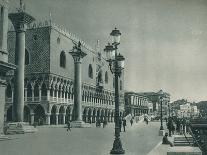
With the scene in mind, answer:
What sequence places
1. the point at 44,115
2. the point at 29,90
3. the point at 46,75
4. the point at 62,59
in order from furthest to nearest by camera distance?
the point at 62,59, the point at 29,90, the point at 46,75, the point at 44,115

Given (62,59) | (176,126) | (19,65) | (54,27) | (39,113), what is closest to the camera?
(19,65)

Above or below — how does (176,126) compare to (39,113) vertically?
below

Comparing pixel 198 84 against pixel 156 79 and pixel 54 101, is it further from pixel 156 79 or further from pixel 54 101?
pixel 54 101

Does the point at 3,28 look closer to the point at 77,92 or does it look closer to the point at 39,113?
the point at 77,92

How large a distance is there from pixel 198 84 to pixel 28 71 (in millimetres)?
21985

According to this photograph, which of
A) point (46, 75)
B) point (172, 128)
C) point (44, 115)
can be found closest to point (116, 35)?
point (172, 128)

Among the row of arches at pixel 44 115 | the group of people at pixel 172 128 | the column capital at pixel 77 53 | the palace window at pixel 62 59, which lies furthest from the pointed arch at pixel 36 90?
the group of people at pixel 172 128

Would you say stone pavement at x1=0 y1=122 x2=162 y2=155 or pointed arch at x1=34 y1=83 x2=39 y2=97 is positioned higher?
pointed arch at x1=34 y1=83 x2=39 y2=97

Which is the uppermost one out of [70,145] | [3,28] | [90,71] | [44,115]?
[90,71]

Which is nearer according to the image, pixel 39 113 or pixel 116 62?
pixel 116 62

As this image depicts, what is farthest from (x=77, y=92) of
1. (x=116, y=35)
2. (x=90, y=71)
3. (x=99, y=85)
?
(x=99, y=85)

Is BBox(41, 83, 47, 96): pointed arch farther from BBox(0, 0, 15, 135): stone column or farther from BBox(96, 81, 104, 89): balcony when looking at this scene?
BBox(0, 0, 15, 135): stone column

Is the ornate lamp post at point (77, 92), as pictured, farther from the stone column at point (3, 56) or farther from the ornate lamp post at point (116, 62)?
the ornate lamp post at point (116, 62)

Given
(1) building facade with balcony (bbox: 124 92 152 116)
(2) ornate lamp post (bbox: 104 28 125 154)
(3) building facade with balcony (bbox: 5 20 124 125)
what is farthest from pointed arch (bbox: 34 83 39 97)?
(1) building facade with balcony (bbox: 124 92 152 116)
